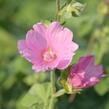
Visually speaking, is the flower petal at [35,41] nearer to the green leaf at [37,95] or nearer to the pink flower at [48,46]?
the pink flower at [48,46]

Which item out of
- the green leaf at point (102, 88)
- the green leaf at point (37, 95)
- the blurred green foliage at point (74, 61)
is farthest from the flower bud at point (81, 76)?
the green leaf at point (102, 88)

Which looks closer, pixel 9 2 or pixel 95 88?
pixel 95 88

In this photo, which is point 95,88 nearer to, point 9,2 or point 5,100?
point 5,100

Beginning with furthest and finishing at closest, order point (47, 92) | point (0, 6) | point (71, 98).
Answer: point (0, 6) < point (71, 98) < point (47, 92)

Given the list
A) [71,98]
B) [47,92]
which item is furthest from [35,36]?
[71,98]

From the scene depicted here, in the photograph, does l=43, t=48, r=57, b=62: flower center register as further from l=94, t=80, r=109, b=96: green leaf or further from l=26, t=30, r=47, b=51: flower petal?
l=94, t=80, r=109, b=96: green leaf

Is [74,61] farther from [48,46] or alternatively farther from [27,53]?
[27,53]
